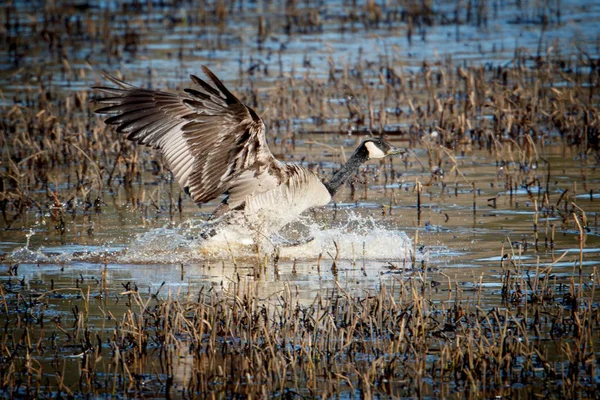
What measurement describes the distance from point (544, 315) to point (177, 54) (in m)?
13.9

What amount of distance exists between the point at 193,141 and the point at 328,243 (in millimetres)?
1524

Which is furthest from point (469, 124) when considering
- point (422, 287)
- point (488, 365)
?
point (488, 365)

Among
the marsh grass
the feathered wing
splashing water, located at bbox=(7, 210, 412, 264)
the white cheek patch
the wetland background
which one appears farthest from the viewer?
the white cheek patch

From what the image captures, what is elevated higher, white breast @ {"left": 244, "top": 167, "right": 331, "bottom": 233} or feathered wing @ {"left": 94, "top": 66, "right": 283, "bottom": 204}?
feathered wing @ {"left": 94, "top": 66, "right": 283, "bottom": 204}

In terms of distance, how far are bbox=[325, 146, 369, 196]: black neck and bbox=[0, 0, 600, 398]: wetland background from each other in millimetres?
375

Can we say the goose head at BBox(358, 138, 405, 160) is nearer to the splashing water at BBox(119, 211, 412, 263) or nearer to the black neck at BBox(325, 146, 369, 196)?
the black neck at BBox(325, 146, 369, 196)

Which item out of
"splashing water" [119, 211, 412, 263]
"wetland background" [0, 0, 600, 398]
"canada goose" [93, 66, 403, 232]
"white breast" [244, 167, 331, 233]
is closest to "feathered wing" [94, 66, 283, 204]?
"canada goose" [93, 66, 403, 232]

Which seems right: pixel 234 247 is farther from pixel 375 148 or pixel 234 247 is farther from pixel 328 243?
pixel 375 148

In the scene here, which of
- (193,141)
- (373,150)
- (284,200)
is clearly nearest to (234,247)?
(284,200)

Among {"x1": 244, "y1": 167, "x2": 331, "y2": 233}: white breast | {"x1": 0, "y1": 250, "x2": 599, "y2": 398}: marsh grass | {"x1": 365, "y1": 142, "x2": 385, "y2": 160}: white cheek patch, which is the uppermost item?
{"x1": 365, "y1": 142, "x2": 385, "y2": 160}: white cheek patch

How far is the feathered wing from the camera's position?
7902 mm

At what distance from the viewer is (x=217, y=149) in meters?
8.03

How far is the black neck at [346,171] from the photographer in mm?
8961

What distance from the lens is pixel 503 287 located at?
6555 mm
